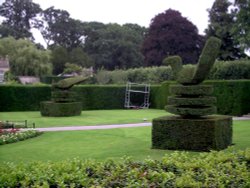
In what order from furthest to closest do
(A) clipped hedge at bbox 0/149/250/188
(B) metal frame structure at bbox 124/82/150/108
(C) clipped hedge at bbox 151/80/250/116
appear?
(B) metal frame structure at bbox 124/82/150/108, (C) clipped hedge at bbox 151/80/250/116, (A) clipped hedge at bbox 0/149/250/188

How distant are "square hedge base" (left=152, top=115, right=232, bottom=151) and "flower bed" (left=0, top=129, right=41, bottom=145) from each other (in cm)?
541

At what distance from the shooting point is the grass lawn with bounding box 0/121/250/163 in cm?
1080

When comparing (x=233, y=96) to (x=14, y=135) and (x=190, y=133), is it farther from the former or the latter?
(x=14, y=135)

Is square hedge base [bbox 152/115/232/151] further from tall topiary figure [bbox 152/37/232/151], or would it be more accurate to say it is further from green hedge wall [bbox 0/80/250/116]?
green hedge wall [bbox 0/80/250/116]

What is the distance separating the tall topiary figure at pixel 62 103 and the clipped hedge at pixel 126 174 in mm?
18544

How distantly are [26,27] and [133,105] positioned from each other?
38.8m

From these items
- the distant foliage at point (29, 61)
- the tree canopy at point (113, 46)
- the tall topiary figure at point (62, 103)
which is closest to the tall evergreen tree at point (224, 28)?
the tree canopy at point (113, 46)

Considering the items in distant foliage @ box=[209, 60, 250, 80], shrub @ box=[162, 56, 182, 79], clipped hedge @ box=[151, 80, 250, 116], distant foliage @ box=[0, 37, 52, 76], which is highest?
distant foliage @ box=[0, 37, 52, 76]

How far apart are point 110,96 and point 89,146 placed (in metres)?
19.5

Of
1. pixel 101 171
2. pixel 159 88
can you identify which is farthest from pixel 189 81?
pixel 159 88

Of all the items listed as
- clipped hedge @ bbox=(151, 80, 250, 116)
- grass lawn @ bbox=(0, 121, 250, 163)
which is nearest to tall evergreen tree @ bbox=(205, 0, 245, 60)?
clipped hedge @ bbox=(151, 80, 250, 116)

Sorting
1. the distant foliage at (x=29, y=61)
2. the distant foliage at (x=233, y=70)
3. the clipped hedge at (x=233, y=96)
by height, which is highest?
the distant foliage at (x=29, y=61)

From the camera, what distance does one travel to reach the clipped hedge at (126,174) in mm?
4773

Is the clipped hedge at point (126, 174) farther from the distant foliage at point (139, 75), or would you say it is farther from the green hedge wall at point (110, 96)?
the distant foliage at point (139, 75)
